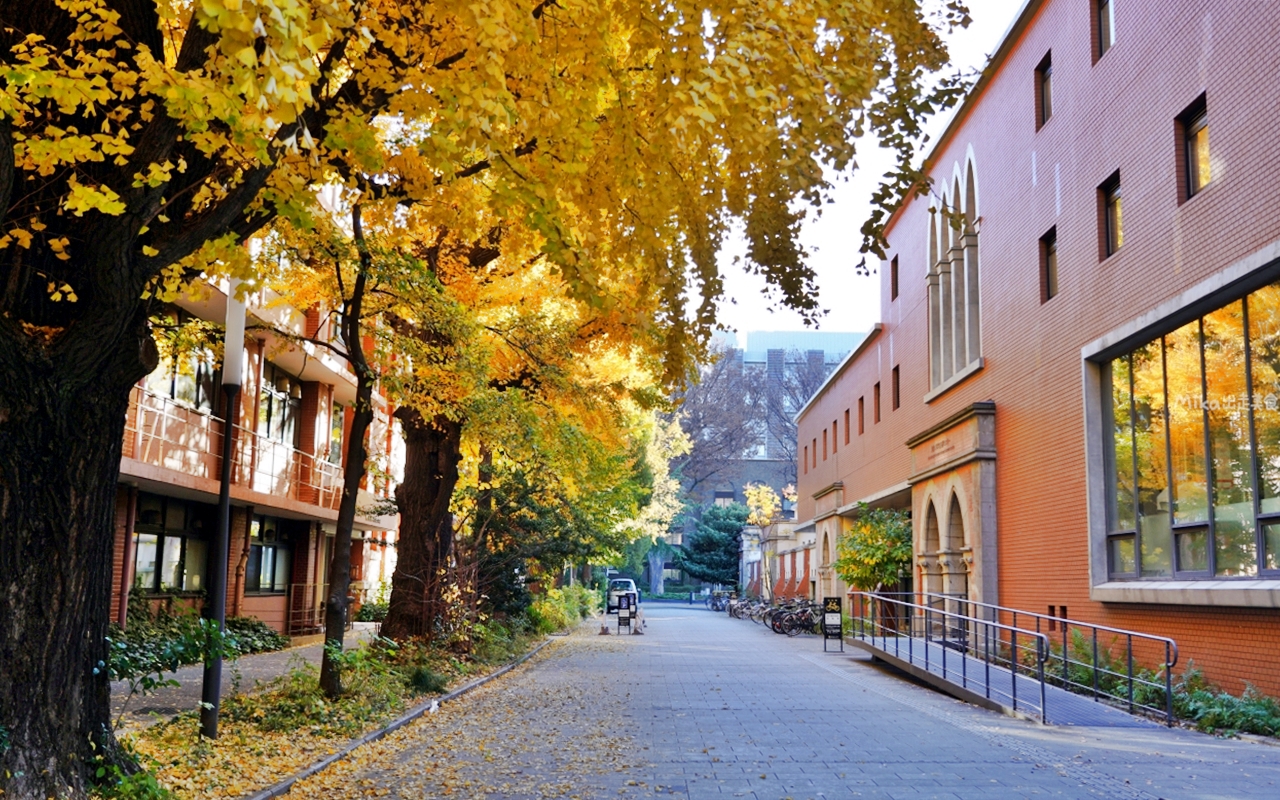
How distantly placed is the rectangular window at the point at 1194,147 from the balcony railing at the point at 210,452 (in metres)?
13.2

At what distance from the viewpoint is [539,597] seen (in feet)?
118

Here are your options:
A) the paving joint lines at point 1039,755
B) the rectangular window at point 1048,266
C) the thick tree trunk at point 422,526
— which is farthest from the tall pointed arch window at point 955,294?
the thick tree trunk at point 422,526

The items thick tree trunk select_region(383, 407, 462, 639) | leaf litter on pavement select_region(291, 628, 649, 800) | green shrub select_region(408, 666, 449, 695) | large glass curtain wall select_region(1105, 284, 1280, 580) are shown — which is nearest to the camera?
leaf litter on pavement select_region(291, 628, 649, 800)

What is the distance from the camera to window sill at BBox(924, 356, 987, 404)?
2259 centimetres

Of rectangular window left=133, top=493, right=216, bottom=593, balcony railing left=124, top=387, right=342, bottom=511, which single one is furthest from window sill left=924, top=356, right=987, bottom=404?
rectangular window left=133, top=493, right=216, bottom=593

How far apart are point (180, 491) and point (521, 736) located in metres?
11.4

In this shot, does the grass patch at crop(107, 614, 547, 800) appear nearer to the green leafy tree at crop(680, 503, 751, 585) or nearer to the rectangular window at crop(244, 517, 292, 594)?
the rectangular window at crop(244, 517, 292, 594)

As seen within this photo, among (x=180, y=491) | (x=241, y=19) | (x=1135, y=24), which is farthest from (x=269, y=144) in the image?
(x=180, y=491)

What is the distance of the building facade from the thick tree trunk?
2.48m

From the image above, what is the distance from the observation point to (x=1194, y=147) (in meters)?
14.1

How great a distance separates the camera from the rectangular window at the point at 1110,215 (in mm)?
16531

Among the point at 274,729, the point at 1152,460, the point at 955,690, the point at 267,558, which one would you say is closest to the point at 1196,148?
the point at 1152,460

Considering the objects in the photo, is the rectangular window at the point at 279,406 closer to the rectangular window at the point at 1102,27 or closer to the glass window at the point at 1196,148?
the rectangular window at the point at 1102,27

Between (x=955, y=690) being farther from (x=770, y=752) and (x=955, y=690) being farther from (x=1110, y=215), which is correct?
(x=1110, y=215)
